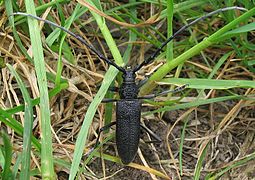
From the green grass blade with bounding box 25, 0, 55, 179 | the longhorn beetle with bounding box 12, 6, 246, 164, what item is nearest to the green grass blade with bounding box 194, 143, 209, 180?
the longhorn beetle with bounding box 12, 6, 246, 164

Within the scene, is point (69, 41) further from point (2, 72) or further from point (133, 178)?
point (133, 178)

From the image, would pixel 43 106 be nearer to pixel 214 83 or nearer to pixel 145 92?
pixel 145 92

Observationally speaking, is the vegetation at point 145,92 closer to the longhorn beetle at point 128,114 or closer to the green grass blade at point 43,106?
the longhorn beetle at point 128,114

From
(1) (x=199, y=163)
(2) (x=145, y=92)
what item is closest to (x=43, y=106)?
(2) (x=145, y=92)

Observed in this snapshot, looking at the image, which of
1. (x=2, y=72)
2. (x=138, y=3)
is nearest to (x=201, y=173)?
(x=138, y=3)

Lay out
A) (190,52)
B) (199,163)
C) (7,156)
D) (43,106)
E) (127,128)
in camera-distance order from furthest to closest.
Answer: (199,163), (127,128), (190,52), (43,106), (7,156)

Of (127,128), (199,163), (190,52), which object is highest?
(190,52)
